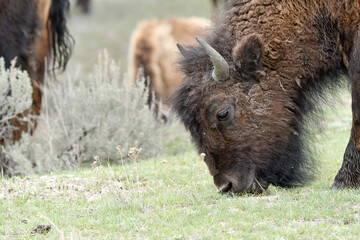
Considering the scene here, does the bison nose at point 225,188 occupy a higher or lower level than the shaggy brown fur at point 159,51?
lower

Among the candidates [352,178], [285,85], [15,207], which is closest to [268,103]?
[285,85]

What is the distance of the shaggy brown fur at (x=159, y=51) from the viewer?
14.7 m

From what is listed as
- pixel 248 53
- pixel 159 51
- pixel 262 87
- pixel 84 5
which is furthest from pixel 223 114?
pixel 84 5

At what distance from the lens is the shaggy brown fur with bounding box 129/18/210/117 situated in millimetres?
14688

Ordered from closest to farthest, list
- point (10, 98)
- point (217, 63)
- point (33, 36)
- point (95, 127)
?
point (217, 63)
point (10, 98)
point (33, 36)
point (95, 127)

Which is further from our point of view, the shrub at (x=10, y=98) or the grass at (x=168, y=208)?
the shrub at (x=10, y=98)

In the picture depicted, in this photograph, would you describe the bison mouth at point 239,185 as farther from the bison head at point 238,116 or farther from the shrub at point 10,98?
the shrub at point 10,98

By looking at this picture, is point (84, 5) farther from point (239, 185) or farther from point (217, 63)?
point (239, 185)

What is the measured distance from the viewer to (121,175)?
773cm

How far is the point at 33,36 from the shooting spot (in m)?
10.1

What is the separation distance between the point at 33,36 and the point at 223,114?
4652mm

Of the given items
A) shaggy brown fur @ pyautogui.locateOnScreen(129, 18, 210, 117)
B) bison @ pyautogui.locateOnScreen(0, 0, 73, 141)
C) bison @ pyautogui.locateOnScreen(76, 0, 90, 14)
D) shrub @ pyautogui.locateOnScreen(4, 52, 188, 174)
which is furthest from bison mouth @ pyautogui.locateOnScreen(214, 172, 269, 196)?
bison @ pyautogui.locateOnScreen(76, 0, 90, 14)

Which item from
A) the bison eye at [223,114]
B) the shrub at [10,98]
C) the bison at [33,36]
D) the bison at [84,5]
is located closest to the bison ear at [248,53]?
the bison eye at [223,114]

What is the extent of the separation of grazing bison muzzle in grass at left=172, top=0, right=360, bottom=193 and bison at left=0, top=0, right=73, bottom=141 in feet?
13.0
